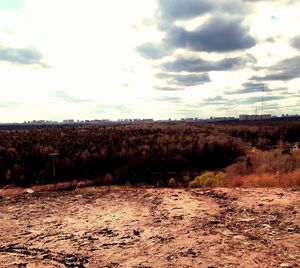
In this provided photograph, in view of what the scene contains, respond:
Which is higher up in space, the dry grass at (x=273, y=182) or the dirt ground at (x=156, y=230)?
the dry grass at (x=273, y=182)

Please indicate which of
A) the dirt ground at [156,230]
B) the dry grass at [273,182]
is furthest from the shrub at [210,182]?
the dirt ground at [156,230]

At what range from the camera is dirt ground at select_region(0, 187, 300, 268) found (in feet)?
22.1

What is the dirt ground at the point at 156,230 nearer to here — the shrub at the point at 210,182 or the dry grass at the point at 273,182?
the dry grass at the point at 273,182

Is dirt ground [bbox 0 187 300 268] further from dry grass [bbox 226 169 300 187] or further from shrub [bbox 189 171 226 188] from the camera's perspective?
shrub [bbox 189 171 226 188]

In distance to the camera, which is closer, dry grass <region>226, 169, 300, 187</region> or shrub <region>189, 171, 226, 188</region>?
dry grass <region>226, 169, 300, 187</region>

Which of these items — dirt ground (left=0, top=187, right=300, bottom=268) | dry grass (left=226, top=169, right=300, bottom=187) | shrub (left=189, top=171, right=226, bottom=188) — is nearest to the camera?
dirt ground (left=0, top=187, right=300, bottom=268)

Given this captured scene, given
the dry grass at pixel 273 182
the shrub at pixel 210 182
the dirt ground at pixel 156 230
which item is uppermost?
the dry grass at pixel 273 182

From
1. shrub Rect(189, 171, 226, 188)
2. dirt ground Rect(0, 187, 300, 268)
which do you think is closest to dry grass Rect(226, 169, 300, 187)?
shrub Rect(189, 171, 226, 188)

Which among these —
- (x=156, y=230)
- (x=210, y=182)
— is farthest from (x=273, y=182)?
(x=156, y=230)

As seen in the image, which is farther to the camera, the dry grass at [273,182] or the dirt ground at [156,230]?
the dry grass at [273,182]

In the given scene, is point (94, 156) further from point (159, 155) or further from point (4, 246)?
point (4, 246)

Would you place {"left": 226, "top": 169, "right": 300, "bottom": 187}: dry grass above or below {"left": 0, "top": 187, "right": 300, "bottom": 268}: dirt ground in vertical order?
above

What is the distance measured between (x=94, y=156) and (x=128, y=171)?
4.86 metres

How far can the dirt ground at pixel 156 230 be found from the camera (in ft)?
22.1
